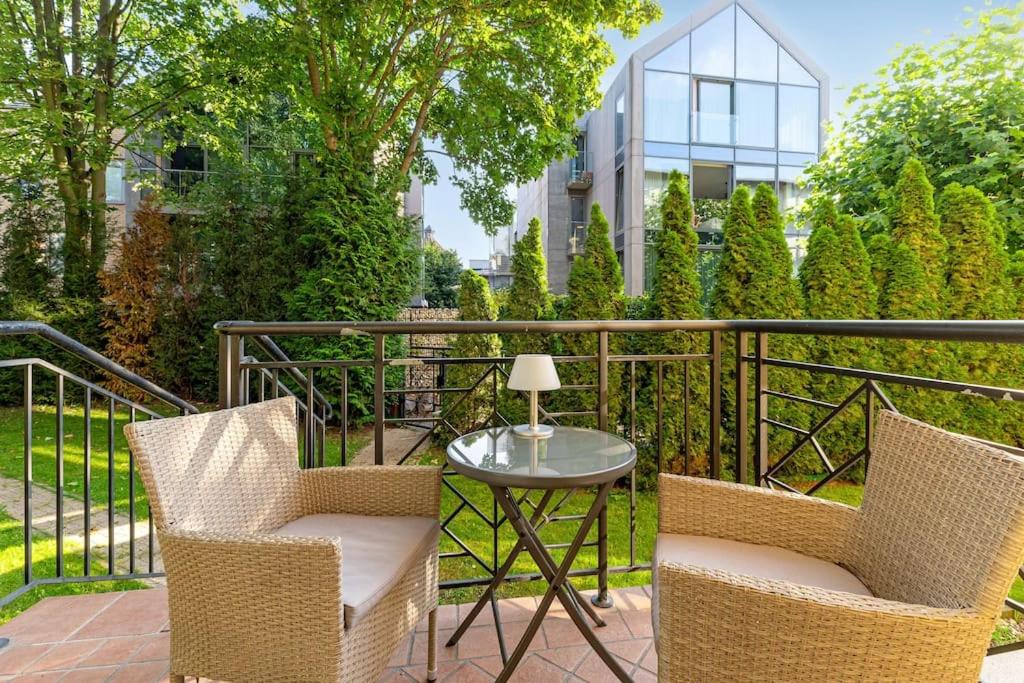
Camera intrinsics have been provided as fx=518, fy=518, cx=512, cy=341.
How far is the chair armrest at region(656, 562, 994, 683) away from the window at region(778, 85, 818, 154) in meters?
11.6

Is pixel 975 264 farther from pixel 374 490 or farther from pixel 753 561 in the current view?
pixel 374 490

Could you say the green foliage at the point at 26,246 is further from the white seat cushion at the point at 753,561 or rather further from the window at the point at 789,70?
the window at the point at 789,70

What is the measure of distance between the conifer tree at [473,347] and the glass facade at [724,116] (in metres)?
5.65

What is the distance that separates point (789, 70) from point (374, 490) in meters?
12.2

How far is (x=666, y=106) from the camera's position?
10.2 metres

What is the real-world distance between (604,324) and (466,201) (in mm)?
6430

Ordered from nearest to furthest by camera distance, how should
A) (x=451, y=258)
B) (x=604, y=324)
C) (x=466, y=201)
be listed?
(x=604, y=324)
(x=466, y=201)
(x=451, y=258)

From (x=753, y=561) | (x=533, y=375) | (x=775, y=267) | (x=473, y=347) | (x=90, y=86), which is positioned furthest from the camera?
(x=90, y=86)

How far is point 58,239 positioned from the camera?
6.80m

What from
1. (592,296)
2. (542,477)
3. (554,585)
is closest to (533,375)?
(542,477)

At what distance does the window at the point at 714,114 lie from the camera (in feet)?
33.6

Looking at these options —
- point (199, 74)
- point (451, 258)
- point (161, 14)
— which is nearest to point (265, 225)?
point (199, 74)

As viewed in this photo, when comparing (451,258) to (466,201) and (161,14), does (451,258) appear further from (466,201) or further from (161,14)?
(161,14)

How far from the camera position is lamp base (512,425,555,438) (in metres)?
1.70
